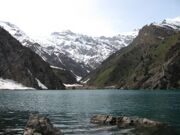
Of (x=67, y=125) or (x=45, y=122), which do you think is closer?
(x=45, y=122)

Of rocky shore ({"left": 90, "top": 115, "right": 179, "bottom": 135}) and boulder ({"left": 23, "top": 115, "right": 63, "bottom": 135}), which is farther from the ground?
boulder ({"left": 23, "top": 115, "right": 63, "bottom": 135})

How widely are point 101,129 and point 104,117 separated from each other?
1280cm

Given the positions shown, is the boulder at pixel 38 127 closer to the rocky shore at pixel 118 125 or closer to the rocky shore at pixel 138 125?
the rocky shore at pixel 118 125

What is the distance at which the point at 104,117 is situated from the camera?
88.6m

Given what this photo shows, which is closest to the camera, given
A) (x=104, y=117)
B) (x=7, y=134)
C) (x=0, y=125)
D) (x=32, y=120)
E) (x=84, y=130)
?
(x=32, y=120)

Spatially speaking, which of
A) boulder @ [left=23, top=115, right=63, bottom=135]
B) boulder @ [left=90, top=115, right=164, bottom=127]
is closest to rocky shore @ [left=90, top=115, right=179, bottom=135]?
boulder @ [left=90, top=115, right=164, bottom=127]

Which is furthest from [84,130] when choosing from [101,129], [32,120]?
[32,120]

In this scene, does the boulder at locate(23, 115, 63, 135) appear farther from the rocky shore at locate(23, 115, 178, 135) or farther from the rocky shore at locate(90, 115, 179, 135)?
the rocky shore at locate(90, 115, 179, 135)

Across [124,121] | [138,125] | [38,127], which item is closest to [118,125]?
[124,121]

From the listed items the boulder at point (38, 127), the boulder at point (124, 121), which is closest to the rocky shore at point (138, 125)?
the boulder at point (124, 121)

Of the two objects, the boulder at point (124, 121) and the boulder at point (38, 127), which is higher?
the boulder at point (38, 127)

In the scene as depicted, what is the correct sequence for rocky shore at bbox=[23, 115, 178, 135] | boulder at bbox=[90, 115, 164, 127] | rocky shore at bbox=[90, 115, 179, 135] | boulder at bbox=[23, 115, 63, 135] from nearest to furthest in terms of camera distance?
boulder at bbox=[23, 115, 63, 135] < rocky shore at bbox=[23, 115, 178, 135] < rocky shore at bbox=[90, 115, 179, 135] < boulder at bbox=[90, 115, 164, 127]

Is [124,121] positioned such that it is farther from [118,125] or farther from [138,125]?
[138,125]

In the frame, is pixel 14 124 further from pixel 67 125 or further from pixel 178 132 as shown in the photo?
pixel 178 132
